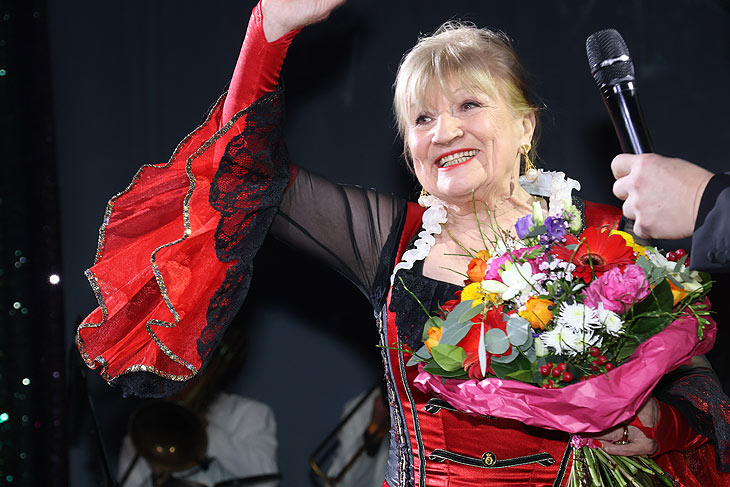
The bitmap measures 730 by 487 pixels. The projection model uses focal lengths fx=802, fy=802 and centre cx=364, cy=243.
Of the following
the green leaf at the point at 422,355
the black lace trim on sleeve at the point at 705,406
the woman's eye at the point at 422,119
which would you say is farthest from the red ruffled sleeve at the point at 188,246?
the black lace trim on sleeve at the point at 705,406

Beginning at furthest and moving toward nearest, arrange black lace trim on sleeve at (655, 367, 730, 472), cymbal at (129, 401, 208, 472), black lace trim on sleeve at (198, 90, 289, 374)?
1. cymbal at (129, 401, 208, 472)
2. black lace trim on sleeve at (198, 90, 289, 374)
3. black lace trim on sleeve at (655, 367, 730, 472)

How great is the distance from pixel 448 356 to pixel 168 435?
1594 millimetres

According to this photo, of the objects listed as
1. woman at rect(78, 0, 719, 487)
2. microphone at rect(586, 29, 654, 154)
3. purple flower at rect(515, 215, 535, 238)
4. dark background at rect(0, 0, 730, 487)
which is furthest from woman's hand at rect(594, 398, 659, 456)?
dark background at rect(0, 0, 730, 487)

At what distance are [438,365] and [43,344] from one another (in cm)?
155

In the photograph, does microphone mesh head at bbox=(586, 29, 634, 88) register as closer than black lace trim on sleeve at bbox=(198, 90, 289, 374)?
Yes

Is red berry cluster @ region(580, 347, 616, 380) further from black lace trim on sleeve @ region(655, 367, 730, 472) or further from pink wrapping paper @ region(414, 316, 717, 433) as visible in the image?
black lace trim on sleeve @ region(655, 367, 730, 472)

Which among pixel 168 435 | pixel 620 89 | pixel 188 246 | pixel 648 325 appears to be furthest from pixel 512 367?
pixel 168 435

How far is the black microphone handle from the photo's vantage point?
128 centimetres

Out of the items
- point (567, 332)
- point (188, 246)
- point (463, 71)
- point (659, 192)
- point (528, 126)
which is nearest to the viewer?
point (659, 192)

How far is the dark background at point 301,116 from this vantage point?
2428 millimetres

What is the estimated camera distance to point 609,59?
1383 mm

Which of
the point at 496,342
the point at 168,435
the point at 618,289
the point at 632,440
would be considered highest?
the point at 618,289

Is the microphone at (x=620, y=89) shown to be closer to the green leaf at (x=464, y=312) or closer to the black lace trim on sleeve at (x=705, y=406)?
the green leaf at (x=464, y=312)

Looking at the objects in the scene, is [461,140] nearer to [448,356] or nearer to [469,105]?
[469,105]
